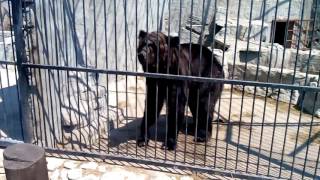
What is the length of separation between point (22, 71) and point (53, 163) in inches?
47.9

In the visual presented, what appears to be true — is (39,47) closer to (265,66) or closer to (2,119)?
(2,119)

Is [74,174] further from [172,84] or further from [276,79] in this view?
[276,79]

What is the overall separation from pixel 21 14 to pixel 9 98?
3082mm

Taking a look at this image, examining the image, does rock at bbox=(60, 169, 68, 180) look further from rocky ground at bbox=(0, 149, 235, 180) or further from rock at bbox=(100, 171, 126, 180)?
rock at bbox=(100, 171, 126, 180)

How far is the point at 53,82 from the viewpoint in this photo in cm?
473

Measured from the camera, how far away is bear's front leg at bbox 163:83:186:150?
188 inches

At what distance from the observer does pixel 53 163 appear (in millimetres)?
4484

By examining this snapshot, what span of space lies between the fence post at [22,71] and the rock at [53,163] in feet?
1.38

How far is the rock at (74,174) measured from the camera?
4.21m

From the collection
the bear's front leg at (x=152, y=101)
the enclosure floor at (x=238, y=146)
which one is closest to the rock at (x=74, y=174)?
the enclosure floor at (x=238, y=146)

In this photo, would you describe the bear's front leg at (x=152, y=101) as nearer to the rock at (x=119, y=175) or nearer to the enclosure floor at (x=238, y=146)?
the enclosure floor at (x=238, y=146)

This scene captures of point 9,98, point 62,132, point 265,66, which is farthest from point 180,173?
point 265,66

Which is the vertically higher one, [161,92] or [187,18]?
[187,18]

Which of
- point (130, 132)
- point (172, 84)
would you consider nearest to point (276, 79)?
point (130, 132)
